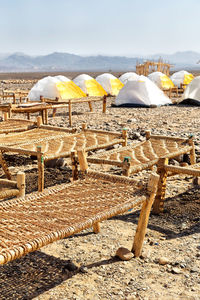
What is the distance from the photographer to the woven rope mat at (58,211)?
8.87 ft

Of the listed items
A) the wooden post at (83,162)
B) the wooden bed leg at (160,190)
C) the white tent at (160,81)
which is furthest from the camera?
the white tent at (160,81)

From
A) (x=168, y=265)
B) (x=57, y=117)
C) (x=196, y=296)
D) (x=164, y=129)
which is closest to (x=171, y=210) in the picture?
(x=168, y=265)

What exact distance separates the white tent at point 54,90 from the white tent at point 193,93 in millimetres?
4991

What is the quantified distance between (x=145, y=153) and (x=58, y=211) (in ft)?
8.20

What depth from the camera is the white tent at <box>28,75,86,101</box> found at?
Result: 1455 cm

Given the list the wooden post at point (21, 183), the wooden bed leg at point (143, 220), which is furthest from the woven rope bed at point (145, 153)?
the wooden post at point (21, 183)

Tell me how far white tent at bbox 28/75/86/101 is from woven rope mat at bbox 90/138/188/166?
8.63m

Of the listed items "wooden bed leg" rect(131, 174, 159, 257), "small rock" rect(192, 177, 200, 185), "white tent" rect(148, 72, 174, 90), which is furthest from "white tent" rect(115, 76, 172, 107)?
"wooden bed leg" rect(131, 174, 159, 257)

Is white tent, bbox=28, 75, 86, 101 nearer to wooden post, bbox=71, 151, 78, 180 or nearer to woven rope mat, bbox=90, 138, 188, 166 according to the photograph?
woven rope mat, bbox=90, 138, 188, 166

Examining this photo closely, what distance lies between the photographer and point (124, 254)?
347 cm

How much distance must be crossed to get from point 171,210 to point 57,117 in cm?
899

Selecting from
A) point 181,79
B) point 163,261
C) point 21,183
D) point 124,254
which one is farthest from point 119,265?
point 181,79

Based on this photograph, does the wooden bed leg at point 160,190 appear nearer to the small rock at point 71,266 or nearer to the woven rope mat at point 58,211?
the woven rope mat at point 58,211

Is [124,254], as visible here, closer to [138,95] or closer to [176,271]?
[176,271]
